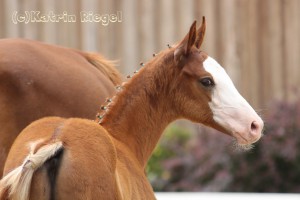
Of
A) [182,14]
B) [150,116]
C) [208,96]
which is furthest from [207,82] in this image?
[182,14]

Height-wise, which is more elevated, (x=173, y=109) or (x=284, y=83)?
(x=173, y=109)

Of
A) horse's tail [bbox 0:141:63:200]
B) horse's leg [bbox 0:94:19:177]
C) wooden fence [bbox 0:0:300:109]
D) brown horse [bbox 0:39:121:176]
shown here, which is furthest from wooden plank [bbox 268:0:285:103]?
horse's tail [bbox 0:141:63:200]

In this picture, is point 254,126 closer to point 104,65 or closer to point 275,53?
point 104,65

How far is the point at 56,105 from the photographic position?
5.11 meters

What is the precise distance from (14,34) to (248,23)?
250 cm

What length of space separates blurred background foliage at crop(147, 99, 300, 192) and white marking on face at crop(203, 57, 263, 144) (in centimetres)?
339

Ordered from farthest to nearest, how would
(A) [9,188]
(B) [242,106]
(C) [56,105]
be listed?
(C) [56,105]
(B) [242,106]
(A) [9,188]

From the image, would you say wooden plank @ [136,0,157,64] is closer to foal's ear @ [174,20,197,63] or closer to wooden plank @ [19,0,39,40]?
wooden plank @ [19,0,39,40]

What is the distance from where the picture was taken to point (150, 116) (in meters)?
4.84

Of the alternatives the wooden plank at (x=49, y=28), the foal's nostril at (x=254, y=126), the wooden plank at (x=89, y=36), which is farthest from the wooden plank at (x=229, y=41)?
the foal's nostril at (x=254, y=126)

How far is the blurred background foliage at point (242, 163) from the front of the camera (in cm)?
825

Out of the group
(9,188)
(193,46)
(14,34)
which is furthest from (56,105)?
(14,34)

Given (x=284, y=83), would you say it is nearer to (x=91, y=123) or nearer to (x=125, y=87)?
(x=125, y=87)

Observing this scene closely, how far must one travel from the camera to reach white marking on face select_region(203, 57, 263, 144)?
4617mm
